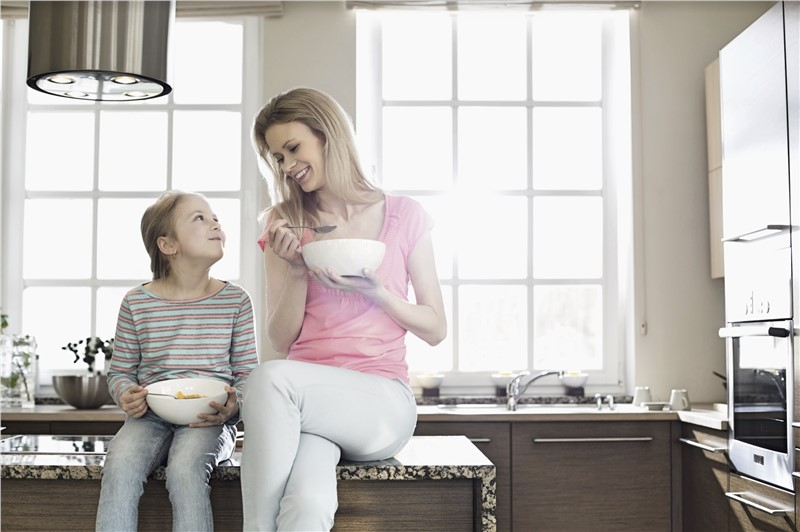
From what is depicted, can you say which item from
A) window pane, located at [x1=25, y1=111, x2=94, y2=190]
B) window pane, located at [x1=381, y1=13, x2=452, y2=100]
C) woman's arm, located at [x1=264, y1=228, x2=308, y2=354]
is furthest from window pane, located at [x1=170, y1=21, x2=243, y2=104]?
woman's arm, located at [x1=264, y1=228, x2=308, y2=354]

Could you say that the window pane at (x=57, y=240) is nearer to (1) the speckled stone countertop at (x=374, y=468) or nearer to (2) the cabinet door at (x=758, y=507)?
(1) the speckled stone countertop at (x=374, y=468)

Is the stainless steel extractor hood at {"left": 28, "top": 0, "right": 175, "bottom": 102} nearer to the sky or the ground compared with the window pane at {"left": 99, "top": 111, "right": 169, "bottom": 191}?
nearer to the ground

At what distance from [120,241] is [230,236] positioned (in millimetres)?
497

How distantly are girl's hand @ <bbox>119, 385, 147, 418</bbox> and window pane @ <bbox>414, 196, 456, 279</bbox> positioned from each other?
229cm

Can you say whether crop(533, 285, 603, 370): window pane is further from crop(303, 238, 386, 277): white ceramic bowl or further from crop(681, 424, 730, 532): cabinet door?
crop(303, 238, 386, 277): white ceramic bowl

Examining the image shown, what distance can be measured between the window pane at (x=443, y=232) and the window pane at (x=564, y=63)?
64 centimetres

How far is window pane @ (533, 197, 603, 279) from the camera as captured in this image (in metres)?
3.91

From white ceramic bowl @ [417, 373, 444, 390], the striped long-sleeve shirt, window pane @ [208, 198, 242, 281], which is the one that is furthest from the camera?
window pane @ [208, 198, 242, 281]

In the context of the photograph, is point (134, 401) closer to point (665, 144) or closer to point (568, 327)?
point (568, 327)

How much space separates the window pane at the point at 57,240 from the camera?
388 cm

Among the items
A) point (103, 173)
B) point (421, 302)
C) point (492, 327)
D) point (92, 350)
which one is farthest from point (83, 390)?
point (421, 302)

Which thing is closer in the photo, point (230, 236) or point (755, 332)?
point (755, 332)

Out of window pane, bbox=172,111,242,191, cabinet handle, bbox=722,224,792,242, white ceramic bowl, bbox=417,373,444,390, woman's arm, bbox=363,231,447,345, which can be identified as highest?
window pane, bbox=172,111,242,191

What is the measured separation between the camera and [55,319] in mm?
3867
